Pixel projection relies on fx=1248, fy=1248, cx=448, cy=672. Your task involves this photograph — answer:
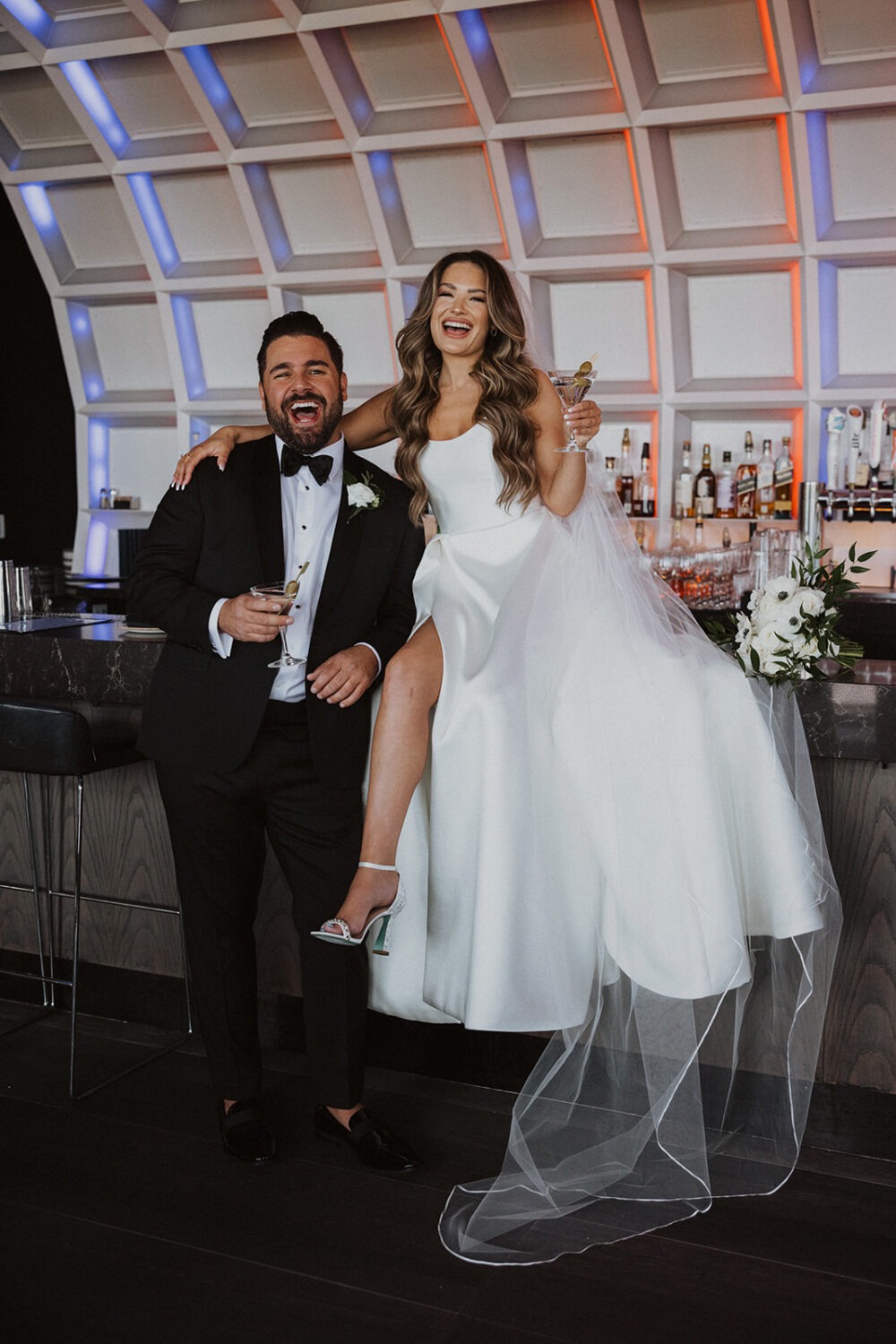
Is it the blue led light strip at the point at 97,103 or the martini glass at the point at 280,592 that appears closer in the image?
the martini glass at the point at 280,592

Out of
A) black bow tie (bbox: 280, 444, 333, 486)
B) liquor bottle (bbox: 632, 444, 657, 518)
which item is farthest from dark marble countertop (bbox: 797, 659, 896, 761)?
liquor bottle (bbox: 632, 444, 657, 518)

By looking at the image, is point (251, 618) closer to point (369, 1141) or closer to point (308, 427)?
point (308, 427)

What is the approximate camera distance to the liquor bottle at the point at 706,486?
6008mm

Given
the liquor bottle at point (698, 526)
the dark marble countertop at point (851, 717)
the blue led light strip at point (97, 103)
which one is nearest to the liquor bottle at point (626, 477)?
the liquor bottle at point (698, 526)

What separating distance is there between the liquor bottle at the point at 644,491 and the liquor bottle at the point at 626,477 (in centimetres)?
2

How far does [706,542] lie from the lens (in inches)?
242

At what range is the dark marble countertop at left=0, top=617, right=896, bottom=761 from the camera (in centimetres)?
270

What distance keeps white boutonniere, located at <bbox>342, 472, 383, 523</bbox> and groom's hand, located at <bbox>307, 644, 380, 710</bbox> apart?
0.31m

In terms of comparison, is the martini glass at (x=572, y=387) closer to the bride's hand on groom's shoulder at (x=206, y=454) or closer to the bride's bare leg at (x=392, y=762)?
the bride's bare leg at (x=392, y=762)

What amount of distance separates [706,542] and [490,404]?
132 inches

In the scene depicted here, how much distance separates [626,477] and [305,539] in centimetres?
373

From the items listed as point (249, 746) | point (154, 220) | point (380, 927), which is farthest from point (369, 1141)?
point (154, 220)

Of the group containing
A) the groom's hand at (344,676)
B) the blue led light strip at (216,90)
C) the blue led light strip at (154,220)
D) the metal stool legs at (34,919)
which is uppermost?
the blue led light strip at (216,90)

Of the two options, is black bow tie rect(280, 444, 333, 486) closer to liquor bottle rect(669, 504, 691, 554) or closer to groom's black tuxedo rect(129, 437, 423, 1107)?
groom's black tuxedo rect(129, 437, 423, 1107)
